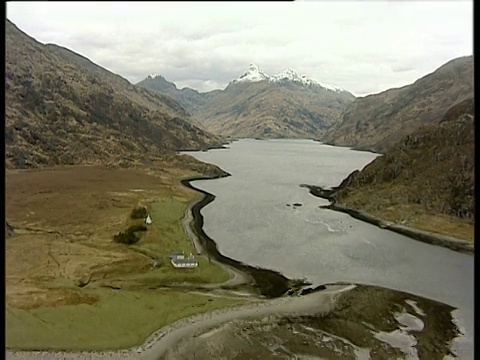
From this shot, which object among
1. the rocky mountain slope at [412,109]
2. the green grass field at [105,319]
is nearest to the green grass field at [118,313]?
the green grass field at [105,319]

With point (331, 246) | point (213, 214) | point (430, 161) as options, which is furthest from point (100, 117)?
point (331, 246)

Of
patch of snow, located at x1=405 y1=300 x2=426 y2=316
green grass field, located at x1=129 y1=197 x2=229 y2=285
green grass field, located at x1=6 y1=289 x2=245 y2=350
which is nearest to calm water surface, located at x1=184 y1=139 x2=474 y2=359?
patch of snow, located at x1=405 y1=300 x2=426 y2=316

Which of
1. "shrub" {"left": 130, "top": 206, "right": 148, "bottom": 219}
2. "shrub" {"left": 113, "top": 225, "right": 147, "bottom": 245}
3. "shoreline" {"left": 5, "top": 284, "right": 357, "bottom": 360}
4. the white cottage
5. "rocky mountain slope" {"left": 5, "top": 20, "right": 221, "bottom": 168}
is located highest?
"rocky mountain slope" {"left": 5, "top": 20, "right": 221, "bottom": 168}

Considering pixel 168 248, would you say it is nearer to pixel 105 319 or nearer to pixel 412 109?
pixel 105 319

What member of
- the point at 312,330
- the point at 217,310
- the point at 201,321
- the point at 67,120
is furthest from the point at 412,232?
the point at 67,120

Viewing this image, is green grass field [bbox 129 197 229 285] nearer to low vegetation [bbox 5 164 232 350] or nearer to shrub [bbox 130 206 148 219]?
low vegetation [bbox 5 164 232 350]
